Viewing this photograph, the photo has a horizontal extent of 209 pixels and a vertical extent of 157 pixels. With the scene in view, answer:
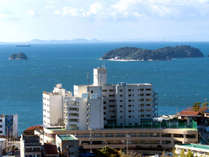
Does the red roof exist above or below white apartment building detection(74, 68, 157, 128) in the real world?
below

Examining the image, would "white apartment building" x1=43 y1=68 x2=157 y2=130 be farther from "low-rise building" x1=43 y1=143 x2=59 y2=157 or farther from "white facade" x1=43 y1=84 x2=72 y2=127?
"low-rise building" x1=43 y1=143 x2=59 y2=157

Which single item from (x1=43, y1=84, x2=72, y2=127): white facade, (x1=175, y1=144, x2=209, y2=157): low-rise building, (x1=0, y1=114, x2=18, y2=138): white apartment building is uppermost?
(x1=43, y1=84, x2=72, y2=127): white facade

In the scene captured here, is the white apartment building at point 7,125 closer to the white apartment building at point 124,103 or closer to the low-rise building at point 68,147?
the white apartment building at point 124,103

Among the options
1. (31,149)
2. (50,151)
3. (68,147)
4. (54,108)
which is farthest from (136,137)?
(31,149)

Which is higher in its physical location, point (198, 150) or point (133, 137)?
point (133, 137)

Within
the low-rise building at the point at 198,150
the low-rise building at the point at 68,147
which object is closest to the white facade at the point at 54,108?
the low-rise building at the point at 68,147

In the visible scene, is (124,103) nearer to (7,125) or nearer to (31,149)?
(7,125)

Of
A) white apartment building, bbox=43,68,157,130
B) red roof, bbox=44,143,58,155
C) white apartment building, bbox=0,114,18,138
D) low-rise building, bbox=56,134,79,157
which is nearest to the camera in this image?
red roof, bbox=44,143,58,155

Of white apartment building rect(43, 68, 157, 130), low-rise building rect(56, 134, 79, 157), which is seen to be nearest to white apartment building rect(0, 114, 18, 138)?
white apartment building rect(43, 68, 157, 130)
